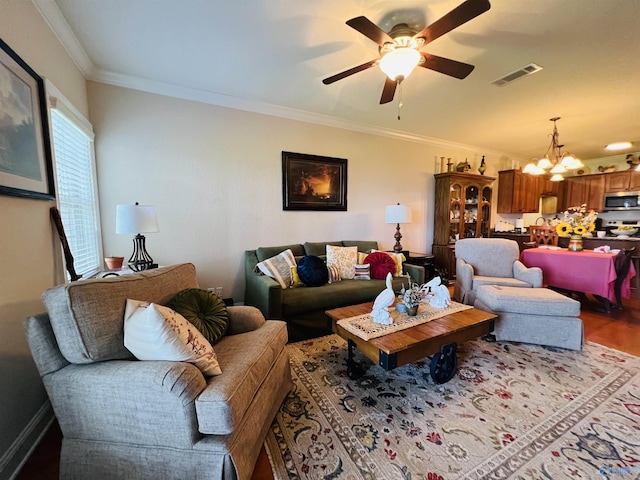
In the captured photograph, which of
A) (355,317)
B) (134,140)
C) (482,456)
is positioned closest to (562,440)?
(482,456)

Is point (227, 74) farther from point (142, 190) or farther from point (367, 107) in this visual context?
point (367, 107)

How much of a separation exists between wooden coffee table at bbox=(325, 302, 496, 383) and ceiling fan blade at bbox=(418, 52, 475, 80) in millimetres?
1813

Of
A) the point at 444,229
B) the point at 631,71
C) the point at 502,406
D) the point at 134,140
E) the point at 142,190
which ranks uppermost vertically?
the point at 631,71

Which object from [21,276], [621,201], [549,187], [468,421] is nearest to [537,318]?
[468,421]

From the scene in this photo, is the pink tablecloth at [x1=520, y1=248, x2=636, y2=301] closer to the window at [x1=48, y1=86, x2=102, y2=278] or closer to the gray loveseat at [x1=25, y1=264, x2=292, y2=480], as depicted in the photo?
the gray loveseat at [x1=25, y1=264, x2=292, y2=480]

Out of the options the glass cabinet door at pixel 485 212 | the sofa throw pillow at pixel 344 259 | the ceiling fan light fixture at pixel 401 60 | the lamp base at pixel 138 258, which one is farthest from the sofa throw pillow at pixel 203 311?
the glass cabinet door at pixel 485 212

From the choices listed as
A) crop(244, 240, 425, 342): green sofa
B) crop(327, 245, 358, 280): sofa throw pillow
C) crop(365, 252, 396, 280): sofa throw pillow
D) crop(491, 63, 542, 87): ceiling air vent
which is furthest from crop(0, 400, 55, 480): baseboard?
crop(491, 63, 542, 87): ceiling air vent

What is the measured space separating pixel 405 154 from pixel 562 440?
3.95 metres

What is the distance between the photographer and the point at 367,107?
330 centimetres

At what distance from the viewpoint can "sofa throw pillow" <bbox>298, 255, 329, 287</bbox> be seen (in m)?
2.81

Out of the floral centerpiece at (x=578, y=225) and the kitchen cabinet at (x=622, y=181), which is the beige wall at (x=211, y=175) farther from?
the kitchen cabinet at (x=622, y=181)

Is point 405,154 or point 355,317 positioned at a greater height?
point 405,154

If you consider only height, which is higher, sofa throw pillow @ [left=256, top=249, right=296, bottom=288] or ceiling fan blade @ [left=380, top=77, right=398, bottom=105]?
ceiling fan blade @ [left=380, top=77, right=398, bottom=105]

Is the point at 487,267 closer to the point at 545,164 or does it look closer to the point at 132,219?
the point at 545,164
